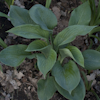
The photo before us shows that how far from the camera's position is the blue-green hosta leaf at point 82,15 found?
1.04 m

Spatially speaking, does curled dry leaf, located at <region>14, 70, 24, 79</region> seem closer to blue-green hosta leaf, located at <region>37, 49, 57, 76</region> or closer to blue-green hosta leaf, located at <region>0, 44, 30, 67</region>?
blue-green hosta leaf, located at <region>0, 44, 30, 67</region>

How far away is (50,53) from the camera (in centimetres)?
92

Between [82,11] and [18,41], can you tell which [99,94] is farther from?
[18,41]

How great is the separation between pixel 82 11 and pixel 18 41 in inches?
30.8

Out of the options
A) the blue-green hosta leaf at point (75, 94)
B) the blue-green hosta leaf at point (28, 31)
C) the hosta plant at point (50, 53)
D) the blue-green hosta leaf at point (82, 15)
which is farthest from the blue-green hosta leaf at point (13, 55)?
the blue-green hosta leaf at point (82, 15)

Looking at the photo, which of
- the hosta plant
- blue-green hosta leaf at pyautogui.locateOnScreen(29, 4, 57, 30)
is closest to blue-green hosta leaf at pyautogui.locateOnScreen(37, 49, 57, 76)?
the hosta plant

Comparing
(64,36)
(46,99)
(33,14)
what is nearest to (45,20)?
(33,14)

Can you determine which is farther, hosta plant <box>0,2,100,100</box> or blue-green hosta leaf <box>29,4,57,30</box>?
blue-green hosta leaf <box>29,4,57,30</box>

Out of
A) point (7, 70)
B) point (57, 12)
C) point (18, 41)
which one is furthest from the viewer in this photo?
point (57, 12)

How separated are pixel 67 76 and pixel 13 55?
1.59 feet

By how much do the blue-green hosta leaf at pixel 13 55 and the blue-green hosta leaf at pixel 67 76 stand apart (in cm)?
31

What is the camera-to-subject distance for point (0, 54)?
2.83 feet

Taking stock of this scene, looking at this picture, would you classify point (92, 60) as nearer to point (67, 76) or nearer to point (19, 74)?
point (67, 76)

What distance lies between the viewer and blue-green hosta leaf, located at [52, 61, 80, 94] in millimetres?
852
